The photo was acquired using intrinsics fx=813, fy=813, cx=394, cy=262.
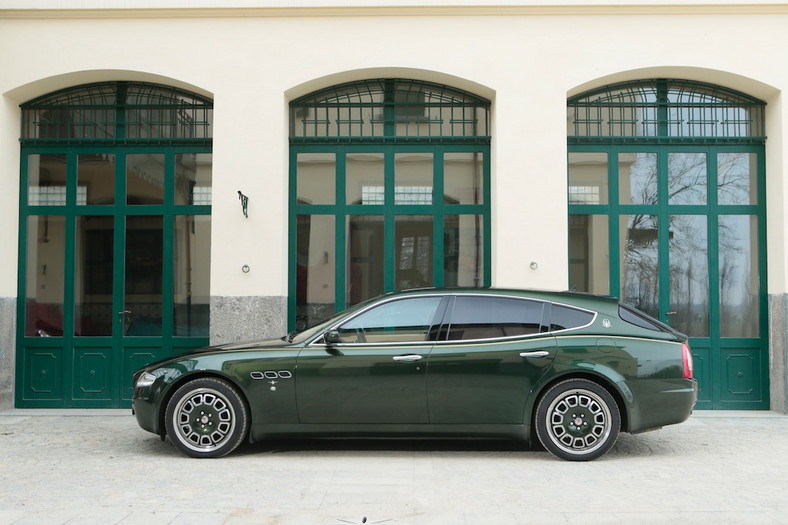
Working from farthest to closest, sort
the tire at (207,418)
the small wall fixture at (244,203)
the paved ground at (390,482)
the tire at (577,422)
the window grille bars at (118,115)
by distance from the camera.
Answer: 1. the window grille bars at (118,115)
2. the small wall fixture at (244,203)
3. the tire at (207,418)
4. the tire at (577,422)
5. the paved ground at (390,482)

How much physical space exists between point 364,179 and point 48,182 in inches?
166

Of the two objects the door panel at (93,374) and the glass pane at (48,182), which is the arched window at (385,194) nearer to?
the door panel at (93,374)

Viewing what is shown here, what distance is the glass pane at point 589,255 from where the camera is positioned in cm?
1049

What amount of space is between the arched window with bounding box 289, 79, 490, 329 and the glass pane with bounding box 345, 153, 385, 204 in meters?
0.01

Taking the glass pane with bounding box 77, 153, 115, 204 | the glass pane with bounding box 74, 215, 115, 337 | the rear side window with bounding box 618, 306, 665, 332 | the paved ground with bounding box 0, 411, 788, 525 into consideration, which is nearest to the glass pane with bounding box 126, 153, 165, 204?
the glass pane with bounding box 77, 153, 115, 204

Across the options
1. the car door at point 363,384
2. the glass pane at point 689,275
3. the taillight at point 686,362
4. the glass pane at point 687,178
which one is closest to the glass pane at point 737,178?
the glass pane at point 687,178

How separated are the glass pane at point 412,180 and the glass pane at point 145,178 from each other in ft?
10.2

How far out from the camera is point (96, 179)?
10.8 m

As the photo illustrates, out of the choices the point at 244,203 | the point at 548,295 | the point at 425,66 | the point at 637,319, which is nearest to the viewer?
the point at 637,319

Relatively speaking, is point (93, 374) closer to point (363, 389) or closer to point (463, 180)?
point (363, 389)

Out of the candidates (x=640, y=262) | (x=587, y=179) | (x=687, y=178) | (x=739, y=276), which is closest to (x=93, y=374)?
(x=587, y=179)

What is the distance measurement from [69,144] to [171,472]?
581 cm

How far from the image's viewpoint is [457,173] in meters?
10.7

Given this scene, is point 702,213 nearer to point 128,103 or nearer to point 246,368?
point 246,368
